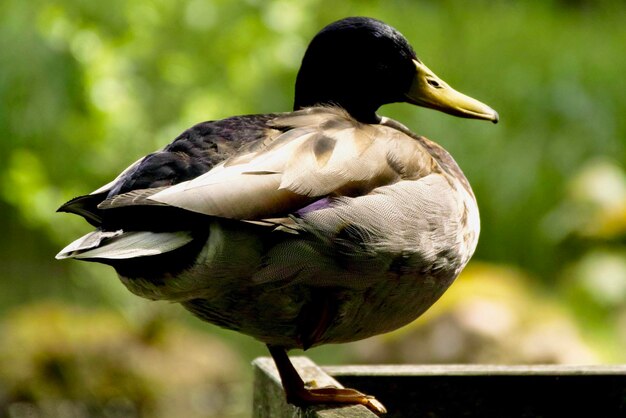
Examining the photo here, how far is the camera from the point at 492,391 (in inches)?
100.0

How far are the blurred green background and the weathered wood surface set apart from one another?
212 centimetres

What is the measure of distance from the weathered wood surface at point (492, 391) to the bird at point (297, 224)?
0.28 metres

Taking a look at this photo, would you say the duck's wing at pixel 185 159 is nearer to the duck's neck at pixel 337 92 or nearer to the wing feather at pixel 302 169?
the wing feather at pixel 302 169

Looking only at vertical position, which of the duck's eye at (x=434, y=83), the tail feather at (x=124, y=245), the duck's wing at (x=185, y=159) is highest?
the duck's eye at (x=434, y=83)

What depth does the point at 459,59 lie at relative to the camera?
26.3 ft

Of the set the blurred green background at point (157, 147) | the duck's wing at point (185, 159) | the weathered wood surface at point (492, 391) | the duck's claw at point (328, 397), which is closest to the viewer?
the duck's wing at point (185, 159)

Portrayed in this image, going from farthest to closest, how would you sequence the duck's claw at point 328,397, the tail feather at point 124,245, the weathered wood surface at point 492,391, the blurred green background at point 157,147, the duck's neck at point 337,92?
the blurred green background at point 157,147, the weathered wood surface at point 492,391, the duck's neck at point 337,92, the duck's claw at point 328,397, the tail feather at point 124,245

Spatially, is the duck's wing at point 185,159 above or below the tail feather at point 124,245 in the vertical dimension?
above

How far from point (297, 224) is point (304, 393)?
17.0 inches

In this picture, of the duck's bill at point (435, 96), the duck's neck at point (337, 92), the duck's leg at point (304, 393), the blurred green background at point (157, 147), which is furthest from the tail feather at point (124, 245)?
the blurred green background at point (157, 147)

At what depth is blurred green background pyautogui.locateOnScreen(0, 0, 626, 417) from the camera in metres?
5.14

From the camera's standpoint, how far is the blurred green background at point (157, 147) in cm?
514

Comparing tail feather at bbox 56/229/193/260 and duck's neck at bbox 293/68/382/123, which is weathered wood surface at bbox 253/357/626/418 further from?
tail feather at bbox 56/229/193/260

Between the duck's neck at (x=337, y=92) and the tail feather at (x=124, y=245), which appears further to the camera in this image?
the duck's neck at (x=337, y=92)
